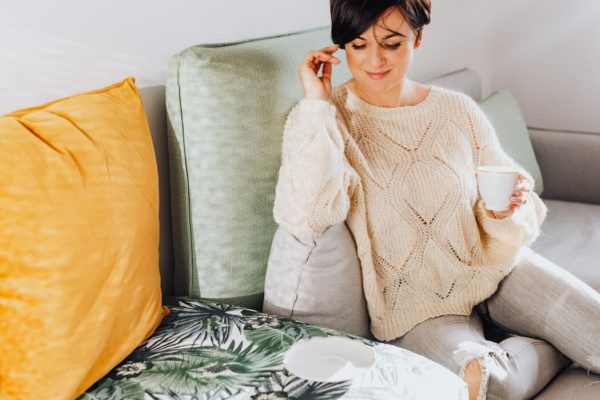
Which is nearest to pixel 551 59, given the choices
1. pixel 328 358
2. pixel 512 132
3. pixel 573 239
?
pixel 512 132

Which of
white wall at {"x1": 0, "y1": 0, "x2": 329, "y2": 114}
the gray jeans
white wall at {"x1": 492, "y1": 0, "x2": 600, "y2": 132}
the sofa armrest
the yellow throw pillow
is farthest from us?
white wall at {"x1": 492, "y1": 0, "x2": 600, "y2": 132}

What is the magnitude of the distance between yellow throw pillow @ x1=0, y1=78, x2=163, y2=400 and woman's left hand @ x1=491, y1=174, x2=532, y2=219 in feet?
2.63

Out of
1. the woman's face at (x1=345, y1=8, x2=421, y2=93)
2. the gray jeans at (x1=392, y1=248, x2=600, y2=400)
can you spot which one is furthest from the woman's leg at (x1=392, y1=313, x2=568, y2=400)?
the woman's face at (x1=345, y1=8, x2=421, y2=93)

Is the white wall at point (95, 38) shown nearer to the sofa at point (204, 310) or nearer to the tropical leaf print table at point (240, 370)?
the sofa at point (204, 310)

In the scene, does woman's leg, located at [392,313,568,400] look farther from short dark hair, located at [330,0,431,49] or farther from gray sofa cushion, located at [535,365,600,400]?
short dark hair, located at [330,0,431,49]

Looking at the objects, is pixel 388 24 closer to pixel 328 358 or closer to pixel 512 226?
pixel 512 226

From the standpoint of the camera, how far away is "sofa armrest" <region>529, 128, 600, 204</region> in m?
2.53

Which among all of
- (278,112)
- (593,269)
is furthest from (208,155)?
(593,269)

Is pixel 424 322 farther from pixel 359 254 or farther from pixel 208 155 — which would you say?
pixel 208 155

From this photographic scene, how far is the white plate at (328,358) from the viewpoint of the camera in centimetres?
114

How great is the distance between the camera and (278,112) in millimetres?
1530

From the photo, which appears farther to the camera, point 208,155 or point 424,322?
point 424,322

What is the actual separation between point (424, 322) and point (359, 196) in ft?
1.04

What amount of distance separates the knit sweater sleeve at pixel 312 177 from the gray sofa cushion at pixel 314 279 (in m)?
0.03
